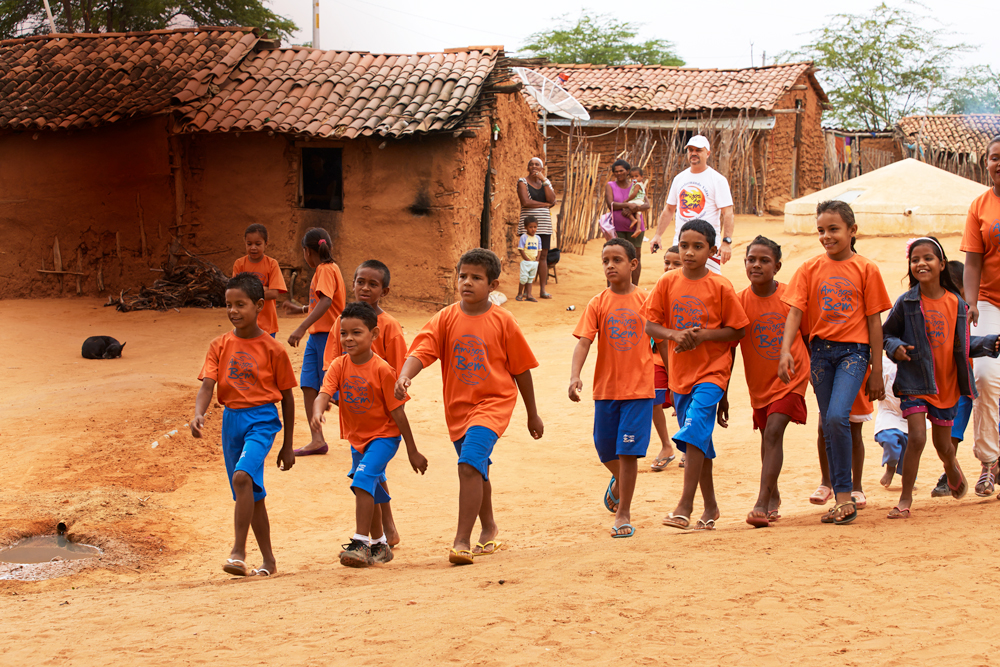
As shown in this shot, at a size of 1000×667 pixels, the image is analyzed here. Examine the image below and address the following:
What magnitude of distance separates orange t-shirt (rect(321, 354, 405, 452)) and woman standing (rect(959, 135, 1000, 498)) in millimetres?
3255

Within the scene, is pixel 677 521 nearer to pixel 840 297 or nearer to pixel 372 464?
pixel 840 297

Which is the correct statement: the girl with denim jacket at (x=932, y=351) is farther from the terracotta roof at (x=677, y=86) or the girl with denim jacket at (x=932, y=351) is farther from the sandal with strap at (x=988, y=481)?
the terracotta roof at (x=677, y=86)

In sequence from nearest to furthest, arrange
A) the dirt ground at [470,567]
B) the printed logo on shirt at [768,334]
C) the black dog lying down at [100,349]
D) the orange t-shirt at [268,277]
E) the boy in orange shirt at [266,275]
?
1. the dirt ground at [470,567]
2. the printed logo on shirt at [768,334]
3. the boy in orange shirt at [266,275]
4. the orange t-shirt at [268,277]
5. the black dog lying down at [100,349]

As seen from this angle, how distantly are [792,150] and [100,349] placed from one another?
66.3 feet

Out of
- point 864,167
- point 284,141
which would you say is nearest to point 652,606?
point 284,141

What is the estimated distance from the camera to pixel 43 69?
580 inches

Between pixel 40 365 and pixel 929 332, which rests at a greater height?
pixel 929 332

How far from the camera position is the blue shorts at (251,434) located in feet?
14.6

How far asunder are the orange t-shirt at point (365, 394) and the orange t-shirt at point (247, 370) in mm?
264

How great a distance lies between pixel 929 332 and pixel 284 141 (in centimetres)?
1059

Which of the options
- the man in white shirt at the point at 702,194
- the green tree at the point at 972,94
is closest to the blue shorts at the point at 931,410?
the man in white shirt at the point at 702,194

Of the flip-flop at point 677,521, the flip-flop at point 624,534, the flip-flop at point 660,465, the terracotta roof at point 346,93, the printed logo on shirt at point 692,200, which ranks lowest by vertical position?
the flip-flop at point 660,465

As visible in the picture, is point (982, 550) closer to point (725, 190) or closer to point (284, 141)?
point (725, 190)

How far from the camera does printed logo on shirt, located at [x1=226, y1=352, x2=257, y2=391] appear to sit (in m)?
4.58
